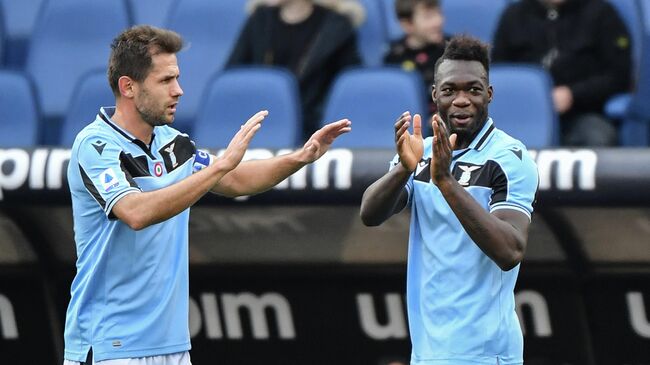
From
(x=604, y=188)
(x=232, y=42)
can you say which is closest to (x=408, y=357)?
(x=604, y=188)

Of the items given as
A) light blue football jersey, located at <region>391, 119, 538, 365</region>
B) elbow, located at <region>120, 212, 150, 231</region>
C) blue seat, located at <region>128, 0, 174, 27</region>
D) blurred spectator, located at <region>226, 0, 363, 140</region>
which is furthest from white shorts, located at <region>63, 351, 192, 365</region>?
blue seat, located at <region>128, 0, 174, 27</region>

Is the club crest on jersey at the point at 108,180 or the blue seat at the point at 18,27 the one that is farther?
the blue seat at the point at 18,27

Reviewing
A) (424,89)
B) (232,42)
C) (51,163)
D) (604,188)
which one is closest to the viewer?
(604,188)

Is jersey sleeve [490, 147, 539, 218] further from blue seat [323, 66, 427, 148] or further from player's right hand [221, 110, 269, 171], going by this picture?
blue seat [323, 66, 427, 148]

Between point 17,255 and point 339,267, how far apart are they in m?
1.49

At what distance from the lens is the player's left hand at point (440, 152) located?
403 cm

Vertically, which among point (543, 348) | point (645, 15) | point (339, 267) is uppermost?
point (645, 15)

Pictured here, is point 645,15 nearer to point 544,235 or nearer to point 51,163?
point 544,235

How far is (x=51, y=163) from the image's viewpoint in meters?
5.92

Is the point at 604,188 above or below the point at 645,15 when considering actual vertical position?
below

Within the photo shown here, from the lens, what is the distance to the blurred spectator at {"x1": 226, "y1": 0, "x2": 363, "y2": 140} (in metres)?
7.13

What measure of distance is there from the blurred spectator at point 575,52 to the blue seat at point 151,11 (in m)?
2.31

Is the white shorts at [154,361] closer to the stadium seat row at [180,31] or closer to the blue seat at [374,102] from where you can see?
the blue seat at [374,102]

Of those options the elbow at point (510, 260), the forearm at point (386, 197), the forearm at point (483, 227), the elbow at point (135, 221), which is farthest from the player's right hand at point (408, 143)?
the elbow at point (135, 221)
